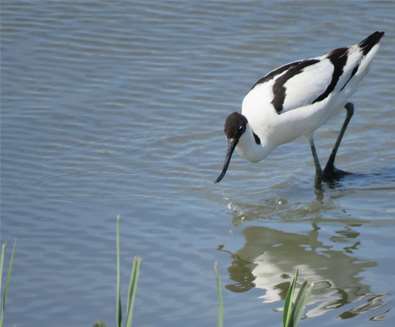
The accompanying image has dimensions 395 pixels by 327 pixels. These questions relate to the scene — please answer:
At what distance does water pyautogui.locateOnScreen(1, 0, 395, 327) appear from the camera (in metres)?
5.36

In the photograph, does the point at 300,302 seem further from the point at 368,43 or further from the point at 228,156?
the point at 368,43

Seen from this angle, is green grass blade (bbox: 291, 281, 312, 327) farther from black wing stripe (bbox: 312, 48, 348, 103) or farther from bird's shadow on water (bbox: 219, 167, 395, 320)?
black wing stripe (bbox: 312, 48, 348, 103)

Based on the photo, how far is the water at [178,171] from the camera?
536 centimetres

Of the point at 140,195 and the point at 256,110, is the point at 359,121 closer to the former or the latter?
the point at 256,110

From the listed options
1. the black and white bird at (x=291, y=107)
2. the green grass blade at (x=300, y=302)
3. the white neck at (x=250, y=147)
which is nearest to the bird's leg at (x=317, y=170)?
the black and white bird at (x=291, y=107)

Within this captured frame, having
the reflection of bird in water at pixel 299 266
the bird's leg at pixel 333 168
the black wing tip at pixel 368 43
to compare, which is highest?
the black wing tip at pixel 368 43

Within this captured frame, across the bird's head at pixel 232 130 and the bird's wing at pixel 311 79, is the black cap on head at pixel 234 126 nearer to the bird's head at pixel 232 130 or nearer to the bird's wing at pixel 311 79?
the bird's head at pixel 232 130

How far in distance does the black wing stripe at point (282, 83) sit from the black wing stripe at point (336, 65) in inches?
6.4

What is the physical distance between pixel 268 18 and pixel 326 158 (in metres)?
2.99

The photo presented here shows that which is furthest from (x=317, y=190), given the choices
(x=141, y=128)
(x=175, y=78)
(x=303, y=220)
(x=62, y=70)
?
(x=62, y=70)

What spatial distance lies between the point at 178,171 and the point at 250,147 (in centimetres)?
67

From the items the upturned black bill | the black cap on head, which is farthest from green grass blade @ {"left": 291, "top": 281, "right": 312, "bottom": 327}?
the black cap on head

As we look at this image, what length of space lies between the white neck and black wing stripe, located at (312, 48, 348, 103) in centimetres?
57

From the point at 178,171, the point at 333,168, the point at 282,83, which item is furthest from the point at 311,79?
the point at 178,171
